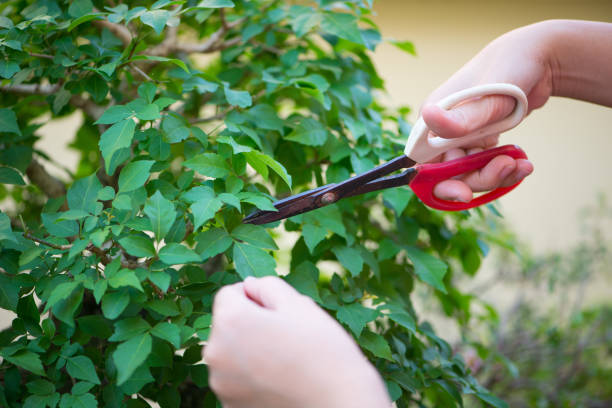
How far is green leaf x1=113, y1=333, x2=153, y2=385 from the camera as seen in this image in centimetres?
37

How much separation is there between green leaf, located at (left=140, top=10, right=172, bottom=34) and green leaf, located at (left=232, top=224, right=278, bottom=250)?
0.70ft

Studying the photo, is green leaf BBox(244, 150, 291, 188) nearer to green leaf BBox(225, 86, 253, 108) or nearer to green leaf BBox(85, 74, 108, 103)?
green leaf BBox(225, 86, 253, 108)

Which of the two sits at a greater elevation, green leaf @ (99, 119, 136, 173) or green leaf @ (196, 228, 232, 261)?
green leaf @ (99, 119, 136, 173)

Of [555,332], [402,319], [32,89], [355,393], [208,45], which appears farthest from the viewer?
[555,332]

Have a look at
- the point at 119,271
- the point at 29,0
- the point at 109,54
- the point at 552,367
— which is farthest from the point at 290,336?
the point at 552,367

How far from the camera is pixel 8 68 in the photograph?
0.50 m

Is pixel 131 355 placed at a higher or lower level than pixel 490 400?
higher

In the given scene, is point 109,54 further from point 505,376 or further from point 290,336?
point 505,376

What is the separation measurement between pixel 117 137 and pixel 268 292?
0.72ft

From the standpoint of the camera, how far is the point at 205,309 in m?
0.50

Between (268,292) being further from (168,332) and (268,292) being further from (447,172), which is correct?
(447,172)

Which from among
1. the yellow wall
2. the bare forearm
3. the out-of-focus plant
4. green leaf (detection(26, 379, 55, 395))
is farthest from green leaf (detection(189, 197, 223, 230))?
the yellow wall

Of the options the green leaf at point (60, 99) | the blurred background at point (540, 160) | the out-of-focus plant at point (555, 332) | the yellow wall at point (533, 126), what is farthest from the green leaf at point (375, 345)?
the yellow wall at point (533, 126)

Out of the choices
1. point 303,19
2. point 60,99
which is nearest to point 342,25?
point 303,19
